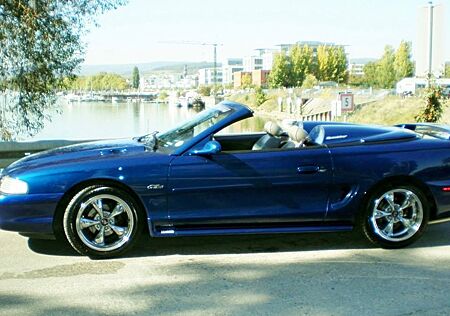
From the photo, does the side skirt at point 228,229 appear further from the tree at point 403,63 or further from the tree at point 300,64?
the tree at point 300,64

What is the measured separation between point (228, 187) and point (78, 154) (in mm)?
1434

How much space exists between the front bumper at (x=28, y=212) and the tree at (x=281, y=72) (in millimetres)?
114965

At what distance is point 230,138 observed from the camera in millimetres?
5809

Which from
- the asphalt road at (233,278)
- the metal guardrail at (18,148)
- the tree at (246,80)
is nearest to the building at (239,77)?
the tree at (246,80)

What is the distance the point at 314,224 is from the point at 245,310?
5.21ft

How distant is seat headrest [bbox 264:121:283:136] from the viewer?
17.6 ft

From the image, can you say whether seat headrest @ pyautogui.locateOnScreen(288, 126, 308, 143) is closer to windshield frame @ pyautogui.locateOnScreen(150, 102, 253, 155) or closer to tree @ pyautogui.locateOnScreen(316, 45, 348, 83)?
windshield frame @ pyautogui.locateOnScreen(150, 102, 253, 155)

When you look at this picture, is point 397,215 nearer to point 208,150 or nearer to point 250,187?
point 250,187

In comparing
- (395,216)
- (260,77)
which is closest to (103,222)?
(395,216)

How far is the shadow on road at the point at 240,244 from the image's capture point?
5.08m

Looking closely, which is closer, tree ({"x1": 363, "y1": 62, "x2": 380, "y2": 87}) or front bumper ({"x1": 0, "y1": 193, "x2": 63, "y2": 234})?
front bumper ({"x1": 0, "y1": 193, "x2": 63, "y2": 234})

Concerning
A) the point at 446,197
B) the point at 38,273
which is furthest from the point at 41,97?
the point at 446,197

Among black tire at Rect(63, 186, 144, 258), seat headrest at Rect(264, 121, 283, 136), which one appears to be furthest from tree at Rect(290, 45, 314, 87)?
black tire at Rect(63, 186, 144, 258)

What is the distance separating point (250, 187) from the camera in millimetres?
4891
